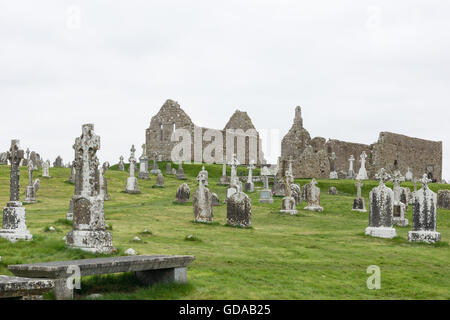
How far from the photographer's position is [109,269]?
7.81m

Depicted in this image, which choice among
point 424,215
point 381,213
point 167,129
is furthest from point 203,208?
point 167,129

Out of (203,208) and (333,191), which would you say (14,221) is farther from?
(333,191)

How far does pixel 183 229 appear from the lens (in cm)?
1672

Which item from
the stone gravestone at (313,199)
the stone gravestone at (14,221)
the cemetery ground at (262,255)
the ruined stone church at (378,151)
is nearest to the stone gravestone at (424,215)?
the cemetery ground at (262,255)

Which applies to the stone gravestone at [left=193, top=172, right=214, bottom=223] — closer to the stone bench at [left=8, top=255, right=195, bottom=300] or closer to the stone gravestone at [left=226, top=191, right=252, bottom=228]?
the stone gravestone at [left=226, top=191, right=252, bottom=228]

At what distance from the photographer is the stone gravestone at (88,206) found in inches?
436

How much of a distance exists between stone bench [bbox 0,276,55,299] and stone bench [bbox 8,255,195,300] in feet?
1.32

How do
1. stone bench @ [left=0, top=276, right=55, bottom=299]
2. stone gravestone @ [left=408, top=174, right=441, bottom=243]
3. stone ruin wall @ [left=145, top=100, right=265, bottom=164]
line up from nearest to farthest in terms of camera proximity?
stone bench @ [left=0, top=276, right=55, bottom=299]
stone gravestone @ [left=408, top=174, right=441, bottom=243]
stone ruin wall @ [left=145, top=100, right=265, bottom=164]

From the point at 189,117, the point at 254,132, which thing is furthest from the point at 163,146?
the point at 254,132

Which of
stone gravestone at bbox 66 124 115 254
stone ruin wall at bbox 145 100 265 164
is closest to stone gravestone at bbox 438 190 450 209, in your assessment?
stone gravestone at bbox 66 124 115 254

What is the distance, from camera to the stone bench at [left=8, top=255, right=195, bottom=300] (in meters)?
7.20

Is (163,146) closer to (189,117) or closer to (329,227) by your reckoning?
(189,117)

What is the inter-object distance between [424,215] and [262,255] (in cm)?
645

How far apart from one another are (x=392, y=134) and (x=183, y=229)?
45483 millimetres
